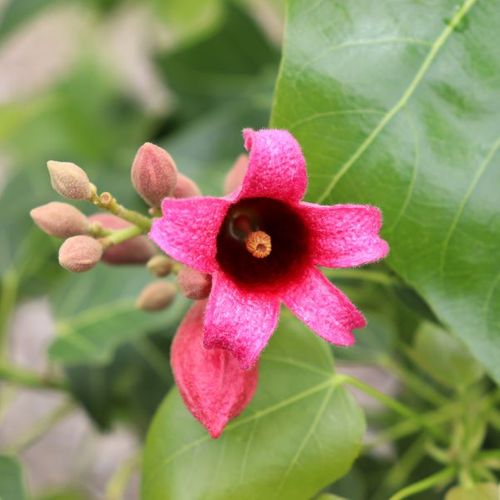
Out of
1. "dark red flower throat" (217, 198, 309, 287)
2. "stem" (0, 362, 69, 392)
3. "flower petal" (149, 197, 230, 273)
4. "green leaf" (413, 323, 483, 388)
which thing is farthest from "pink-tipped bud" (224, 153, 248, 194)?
"stem" (0, 362, 69, 392)

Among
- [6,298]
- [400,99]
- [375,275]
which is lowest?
[6,298]

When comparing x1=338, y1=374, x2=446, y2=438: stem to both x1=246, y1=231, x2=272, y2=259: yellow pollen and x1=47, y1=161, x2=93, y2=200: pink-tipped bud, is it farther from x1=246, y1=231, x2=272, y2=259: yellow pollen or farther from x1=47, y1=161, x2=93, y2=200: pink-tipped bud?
x1=47, y1=161, x2=93, y2=200: pink-tipped bud

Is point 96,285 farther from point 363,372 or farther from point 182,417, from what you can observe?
point 363,372

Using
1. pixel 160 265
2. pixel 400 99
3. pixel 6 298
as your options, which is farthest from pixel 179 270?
pixel 6 298

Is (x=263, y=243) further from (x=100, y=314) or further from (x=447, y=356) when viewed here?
(x=100, y=314)

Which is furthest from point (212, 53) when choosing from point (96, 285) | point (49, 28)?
point (49, 28)

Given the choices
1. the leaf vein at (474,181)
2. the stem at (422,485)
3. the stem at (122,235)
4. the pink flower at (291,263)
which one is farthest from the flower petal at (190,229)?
the stem at (422,485)
